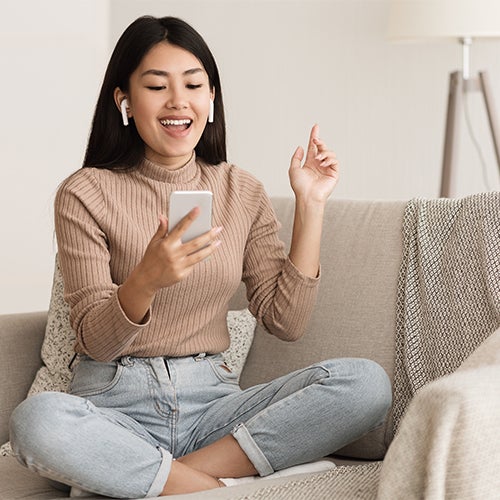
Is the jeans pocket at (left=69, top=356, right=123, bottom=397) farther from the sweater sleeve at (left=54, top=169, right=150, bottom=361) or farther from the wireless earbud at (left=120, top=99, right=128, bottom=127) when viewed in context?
the wireless earbud at (left=120, top=99, right=128, bottom=127)

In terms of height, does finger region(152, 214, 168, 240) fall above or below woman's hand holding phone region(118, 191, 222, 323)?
above

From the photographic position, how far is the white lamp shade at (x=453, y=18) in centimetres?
324

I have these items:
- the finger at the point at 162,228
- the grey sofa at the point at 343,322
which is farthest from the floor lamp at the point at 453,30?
the finger at the point at 162,228

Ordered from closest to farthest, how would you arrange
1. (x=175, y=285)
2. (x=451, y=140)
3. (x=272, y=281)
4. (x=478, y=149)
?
1. (x=175, y=285)
2. (x=272, y=281)
3. (x=451, y=140)
4. (x=478, y=149)

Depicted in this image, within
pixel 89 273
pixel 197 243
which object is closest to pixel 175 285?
pixel 89 273

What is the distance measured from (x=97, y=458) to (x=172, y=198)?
0.42 m

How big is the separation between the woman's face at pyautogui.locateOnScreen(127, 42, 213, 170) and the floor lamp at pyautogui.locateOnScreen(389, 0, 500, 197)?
1482 millimetres

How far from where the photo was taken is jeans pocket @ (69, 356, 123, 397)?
1.86 meters

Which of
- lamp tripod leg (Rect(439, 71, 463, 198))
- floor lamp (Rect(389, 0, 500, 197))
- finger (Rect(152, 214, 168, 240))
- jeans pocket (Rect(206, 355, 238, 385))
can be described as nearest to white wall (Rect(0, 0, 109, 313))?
floor lamp (Rect(389, 0, 500, 197))

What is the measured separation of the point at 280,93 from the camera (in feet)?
13.3

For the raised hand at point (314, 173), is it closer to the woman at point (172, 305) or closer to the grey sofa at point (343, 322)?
the woman at point (172, 305)

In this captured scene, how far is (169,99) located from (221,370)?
51 centimetres

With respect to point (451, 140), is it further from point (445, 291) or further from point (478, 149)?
point (445, 291)

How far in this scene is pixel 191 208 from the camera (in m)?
1.64
